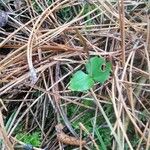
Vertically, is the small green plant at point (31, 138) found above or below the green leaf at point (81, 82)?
below

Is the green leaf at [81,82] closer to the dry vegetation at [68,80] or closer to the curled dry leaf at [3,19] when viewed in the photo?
the dry vegetation at [68,80]

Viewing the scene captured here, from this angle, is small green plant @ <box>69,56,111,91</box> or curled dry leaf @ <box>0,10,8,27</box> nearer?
small green plant @ <box>69,56,111,91</box>

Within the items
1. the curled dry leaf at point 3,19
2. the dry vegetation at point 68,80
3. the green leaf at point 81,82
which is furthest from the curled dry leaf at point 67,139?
the curled dry leaf at point 3,19

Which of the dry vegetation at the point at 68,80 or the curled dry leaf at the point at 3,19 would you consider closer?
the dry vegetation at the point at 68,80

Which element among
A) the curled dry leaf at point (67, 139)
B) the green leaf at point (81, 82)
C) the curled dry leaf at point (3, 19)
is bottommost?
the curled dry leaf at point (67, 139)

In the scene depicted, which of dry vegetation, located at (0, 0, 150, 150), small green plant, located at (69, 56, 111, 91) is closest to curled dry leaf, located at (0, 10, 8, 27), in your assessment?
dry vegetation, located at (0, 0, 150, 150)

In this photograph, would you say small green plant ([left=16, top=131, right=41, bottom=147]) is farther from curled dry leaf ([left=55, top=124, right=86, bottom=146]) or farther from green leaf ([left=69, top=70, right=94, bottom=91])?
green leaf ([left=69, top=70, right=94, bottom=91])

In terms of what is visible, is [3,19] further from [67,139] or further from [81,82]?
[67,139]

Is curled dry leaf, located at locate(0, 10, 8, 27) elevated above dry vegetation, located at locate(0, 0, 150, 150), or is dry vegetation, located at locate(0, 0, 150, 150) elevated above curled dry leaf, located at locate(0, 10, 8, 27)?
curled dry leaf, located at locate(0, 10, 8, 27)
